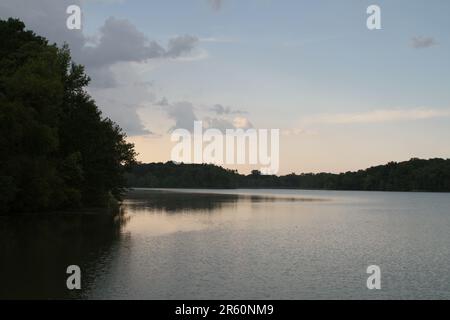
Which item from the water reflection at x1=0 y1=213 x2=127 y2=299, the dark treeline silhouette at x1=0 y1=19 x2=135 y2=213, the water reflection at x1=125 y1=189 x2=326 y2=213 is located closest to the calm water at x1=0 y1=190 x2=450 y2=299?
the water reflection at x1=0 y1=213 x2=127 y2=299

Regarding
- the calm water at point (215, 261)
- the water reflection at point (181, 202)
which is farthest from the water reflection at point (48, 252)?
the water reflection at point (181, 202)

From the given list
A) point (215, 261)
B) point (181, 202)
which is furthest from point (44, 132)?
point (181, 202)

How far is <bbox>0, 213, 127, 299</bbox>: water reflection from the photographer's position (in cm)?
2039

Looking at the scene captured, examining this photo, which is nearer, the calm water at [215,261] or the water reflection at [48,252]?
the water reflection at [48,252]

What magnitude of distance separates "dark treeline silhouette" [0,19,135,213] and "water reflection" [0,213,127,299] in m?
3.93

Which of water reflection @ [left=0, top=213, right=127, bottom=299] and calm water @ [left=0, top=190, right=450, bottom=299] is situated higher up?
water reflection @ [left=0, top=213, right=127, bottom=299]

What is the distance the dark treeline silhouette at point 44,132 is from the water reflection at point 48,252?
3.93m

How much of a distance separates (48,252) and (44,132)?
23.4 m

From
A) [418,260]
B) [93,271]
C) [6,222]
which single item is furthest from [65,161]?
[418,260]

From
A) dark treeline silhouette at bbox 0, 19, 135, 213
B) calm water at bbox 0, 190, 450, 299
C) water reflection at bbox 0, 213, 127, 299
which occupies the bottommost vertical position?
calm water at bbox 0, 190, 450, 299

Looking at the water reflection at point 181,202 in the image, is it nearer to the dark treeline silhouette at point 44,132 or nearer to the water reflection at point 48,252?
the dark treeline silhouette at point 44,132

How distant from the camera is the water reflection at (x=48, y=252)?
20391 mm

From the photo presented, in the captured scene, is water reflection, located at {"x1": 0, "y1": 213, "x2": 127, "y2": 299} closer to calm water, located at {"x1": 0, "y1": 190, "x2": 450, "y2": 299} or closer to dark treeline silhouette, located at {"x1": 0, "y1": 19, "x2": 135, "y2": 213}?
calm water, located at {"x1": 0, "y1": 190, "x2": 450, "y2": 299}

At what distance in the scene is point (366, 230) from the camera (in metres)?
48.8
